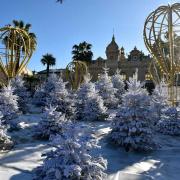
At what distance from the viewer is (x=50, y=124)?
48.2 feet

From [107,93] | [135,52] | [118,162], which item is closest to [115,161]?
[118,162]

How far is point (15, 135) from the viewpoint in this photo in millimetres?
14922

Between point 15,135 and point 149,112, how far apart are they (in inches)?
227

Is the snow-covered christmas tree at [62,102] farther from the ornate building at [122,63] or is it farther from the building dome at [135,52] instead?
the building dome at [135,52]

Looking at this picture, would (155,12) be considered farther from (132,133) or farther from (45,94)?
(45,94)

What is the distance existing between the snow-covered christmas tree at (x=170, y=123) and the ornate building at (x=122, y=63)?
41535 millimetres

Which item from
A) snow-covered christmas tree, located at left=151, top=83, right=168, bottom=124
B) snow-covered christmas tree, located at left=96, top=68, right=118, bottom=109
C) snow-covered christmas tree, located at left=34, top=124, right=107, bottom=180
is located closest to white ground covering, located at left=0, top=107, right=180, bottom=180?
snow-covered christmas tree, located at left=34, top=124, right=107, bottom=180

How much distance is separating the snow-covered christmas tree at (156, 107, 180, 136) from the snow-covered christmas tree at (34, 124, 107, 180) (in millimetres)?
9300

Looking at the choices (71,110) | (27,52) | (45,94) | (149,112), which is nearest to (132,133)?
(149,112)

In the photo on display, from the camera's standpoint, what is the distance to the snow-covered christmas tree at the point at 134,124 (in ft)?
44.9

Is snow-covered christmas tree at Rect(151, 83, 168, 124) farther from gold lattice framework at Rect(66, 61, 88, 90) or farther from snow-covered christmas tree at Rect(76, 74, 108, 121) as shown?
gold lattice framework at Rect(66, 61, 88, 90)

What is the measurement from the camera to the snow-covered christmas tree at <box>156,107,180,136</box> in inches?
672

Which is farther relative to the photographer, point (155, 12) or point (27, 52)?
point (27, 52)

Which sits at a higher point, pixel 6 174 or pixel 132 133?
pixel 132 133
